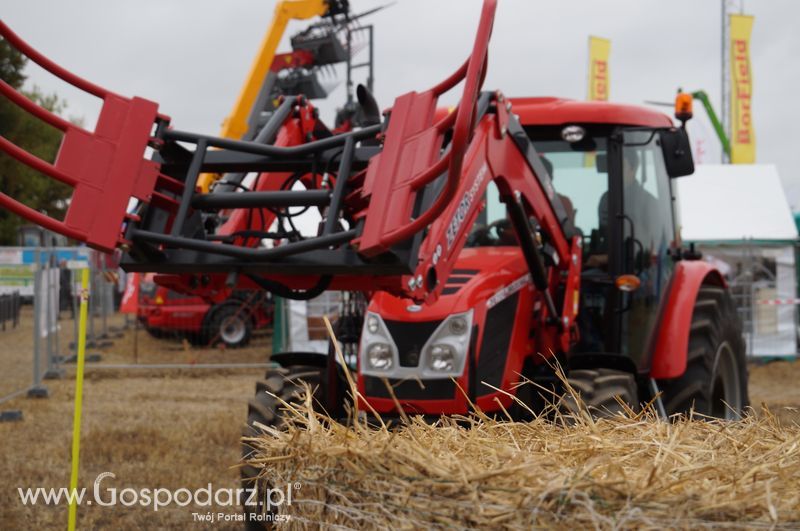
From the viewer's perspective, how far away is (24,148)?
30016mm

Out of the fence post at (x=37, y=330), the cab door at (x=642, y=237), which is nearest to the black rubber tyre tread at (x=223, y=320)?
the fence post at (x=37, y=330)

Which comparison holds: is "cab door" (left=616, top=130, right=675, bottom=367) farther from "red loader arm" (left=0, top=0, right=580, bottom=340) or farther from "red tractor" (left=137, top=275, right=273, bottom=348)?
"red tractor" (left=137, top=275, right=273, bottom=348)

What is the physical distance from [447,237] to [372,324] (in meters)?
0.98

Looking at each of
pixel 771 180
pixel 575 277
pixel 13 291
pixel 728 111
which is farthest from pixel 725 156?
Answer: pixel 575 277

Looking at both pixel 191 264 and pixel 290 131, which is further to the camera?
pixel 290 131

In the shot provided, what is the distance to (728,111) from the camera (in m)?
22.9

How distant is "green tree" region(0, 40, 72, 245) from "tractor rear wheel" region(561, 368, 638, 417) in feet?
59.2

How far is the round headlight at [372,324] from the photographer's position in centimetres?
444

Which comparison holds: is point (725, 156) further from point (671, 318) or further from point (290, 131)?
point (290, 131)

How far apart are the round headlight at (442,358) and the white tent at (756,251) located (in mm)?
11554

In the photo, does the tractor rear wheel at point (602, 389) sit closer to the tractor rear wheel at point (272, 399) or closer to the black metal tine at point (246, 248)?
the tractor rear wheel at point (272, 399)

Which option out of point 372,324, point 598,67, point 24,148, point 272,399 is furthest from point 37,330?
point 24,148

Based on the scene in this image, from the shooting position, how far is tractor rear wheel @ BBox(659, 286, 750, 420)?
5188 mm

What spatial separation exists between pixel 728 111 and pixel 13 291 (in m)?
18.4
